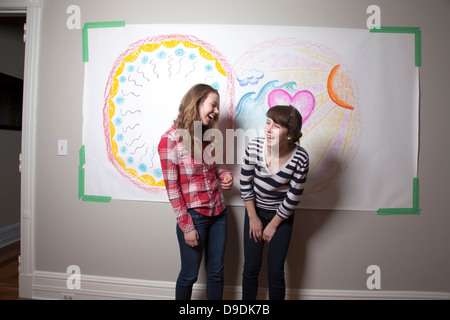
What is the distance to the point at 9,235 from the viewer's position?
234 centimetres

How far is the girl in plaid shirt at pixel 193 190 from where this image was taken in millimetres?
960

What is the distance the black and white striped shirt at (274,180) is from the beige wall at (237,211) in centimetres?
36

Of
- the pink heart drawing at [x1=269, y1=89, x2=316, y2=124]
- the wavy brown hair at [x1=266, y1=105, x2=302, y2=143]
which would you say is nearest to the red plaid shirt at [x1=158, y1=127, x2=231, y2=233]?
the wavy brown hair at [x1=266, y1=105, x2=302, y2=143]

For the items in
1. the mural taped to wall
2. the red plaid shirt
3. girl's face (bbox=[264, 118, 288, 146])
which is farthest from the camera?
the mural taped to wall

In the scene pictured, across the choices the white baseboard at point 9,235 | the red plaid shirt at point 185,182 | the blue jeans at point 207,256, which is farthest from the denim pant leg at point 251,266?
the white baseboard at point 9,235

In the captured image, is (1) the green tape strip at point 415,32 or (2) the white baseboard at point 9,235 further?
(2) the white baseboard at point 9,235

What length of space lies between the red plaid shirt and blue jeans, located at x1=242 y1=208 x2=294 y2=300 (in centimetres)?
26

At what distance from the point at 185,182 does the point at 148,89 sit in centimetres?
78

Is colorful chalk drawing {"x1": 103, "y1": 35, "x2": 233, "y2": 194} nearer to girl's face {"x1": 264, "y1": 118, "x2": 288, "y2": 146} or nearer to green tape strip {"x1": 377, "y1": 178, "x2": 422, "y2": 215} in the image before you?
girl's face {"x1": 264, "y1": 118, "x2": 288, "y2": 146}

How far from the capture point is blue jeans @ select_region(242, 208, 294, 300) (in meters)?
1.11

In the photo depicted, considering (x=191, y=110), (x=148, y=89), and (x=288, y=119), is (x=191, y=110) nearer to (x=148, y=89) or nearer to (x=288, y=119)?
(x=288, y=119)


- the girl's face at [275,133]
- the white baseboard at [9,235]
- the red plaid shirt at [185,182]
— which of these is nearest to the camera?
the red plaid shirt at [185,182]

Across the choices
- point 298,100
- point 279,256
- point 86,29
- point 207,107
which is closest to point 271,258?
point 279,256

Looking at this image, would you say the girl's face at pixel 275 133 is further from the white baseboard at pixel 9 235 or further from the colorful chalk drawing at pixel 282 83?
the white baseboard at pixel 9 235
